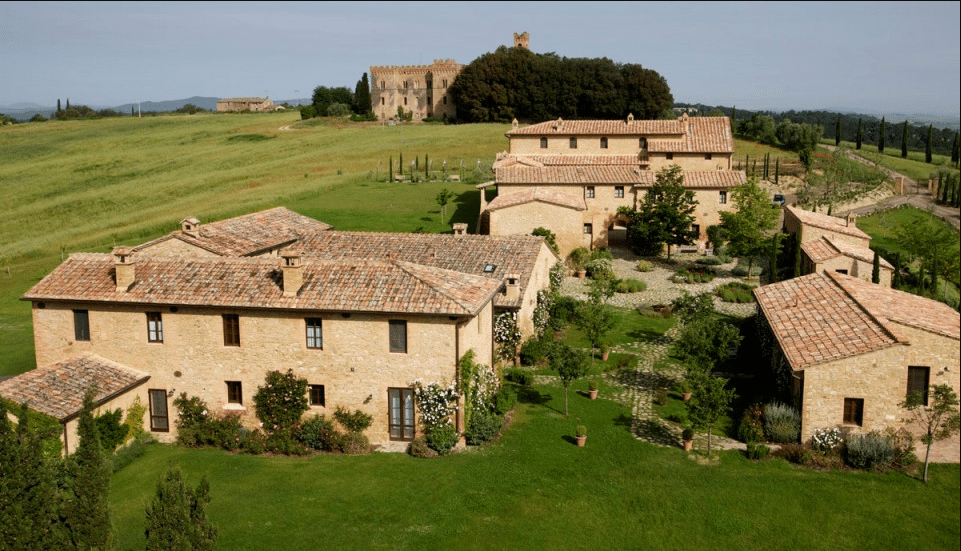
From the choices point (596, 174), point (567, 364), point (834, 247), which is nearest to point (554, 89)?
point (596, 174)

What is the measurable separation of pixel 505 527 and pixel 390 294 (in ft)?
27.1

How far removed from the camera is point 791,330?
26844mm

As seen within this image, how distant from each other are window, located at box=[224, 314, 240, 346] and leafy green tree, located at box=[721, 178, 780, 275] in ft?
99.1

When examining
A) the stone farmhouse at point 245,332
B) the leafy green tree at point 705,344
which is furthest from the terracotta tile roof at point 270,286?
the leafy green tree at point 705,344

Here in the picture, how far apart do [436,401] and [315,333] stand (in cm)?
444

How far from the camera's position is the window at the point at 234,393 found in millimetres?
26266

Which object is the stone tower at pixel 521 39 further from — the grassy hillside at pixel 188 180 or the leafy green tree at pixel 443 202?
the leafy green tree at pixel 443 202

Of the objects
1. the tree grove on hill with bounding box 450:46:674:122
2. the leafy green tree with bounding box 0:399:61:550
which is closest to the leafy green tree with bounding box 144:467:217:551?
the leafy green tree with bounding box 0:399:61:550

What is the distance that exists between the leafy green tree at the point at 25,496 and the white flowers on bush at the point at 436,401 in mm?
10733

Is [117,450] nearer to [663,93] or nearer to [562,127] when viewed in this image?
[562,127]

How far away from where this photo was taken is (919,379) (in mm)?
23797

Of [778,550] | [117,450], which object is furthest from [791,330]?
[117,450]

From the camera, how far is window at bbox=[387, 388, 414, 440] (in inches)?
997

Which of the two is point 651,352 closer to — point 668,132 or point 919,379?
point 919,379
